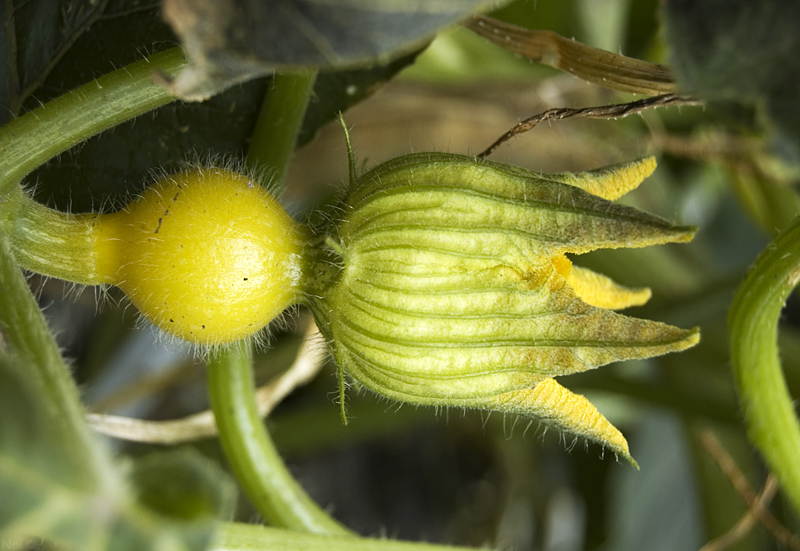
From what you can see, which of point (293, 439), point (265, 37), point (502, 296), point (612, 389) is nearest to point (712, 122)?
point (612, 389)

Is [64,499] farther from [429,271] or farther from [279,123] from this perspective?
[279,123]

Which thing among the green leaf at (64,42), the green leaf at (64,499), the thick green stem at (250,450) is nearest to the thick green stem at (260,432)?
the thick green stem at (250,450)

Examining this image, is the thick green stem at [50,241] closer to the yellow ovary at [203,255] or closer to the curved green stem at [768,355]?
the yellow ovary at [203,255]

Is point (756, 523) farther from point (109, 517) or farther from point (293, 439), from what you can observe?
point (109, 517)

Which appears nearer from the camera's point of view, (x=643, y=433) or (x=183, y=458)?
(x=183, y=458)

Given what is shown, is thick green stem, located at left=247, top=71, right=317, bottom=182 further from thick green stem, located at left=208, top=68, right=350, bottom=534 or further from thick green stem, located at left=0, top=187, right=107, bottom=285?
thick green stem, located at left=0, top=187, right=107, bottom=285

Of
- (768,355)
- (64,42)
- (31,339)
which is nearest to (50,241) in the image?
(31,339)

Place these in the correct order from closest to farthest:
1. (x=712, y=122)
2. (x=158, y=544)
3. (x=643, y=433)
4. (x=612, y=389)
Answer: (x=158, y=544)
(x=612, y=389)
(x=712, y=122)
(x=643, y=433)
